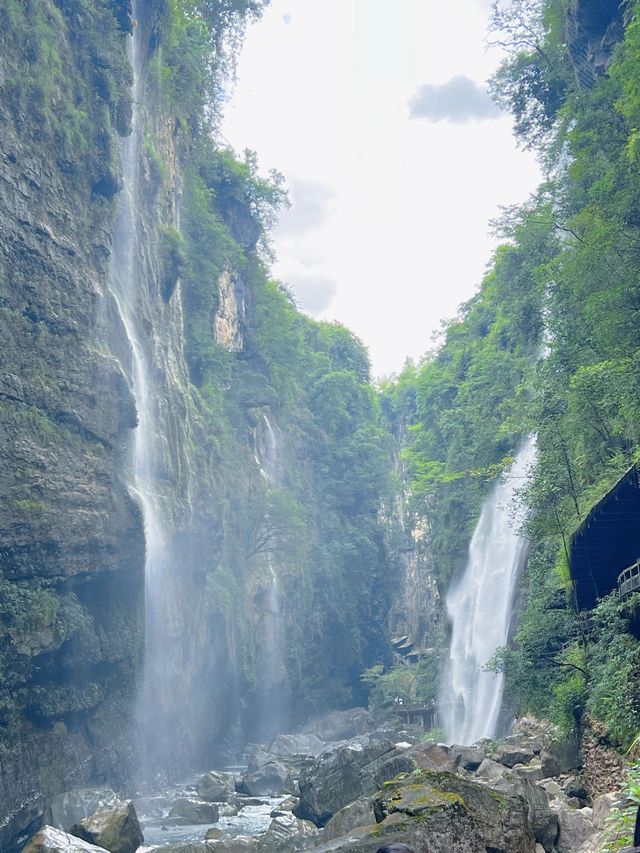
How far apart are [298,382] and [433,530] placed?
53.3 feet

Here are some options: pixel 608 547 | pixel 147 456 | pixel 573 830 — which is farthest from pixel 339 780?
pixel 147 456

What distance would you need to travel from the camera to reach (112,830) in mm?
12211

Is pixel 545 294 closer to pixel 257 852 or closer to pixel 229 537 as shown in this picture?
pixel 257 852

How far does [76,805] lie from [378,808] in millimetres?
12401

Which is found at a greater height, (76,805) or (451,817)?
(451,817)

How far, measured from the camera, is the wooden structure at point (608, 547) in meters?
12.6

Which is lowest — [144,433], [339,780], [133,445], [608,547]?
[339,780]

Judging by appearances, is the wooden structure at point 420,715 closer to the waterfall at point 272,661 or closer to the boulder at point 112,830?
the waterfall at point 272,661

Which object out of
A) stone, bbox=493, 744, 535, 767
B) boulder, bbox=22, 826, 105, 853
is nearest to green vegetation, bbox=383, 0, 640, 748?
stone, bbox=493, 744, 535, 767

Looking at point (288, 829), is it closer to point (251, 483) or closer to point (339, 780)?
point (339, 780)

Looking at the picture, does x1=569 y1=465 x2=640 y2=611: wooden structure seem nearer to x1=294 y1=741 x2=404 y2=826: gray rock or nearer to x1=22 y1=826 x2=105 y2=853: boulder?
x1=294 y1=741 x2=404 y2=826: gray rock

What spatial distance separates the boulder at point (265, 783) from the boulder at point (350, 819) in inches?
548

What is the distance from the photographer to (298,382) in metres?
56.4

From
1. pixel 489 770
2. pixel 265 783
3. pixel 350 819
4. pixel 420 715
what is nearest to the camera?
pixel 350 819
